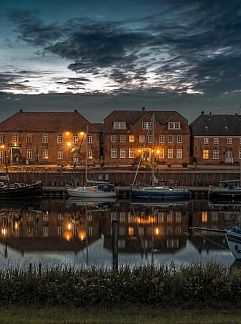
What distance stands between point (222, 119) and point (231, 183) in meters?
29.8

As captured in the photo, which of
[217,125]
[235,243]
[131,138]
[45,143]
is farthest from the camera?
[217,125]

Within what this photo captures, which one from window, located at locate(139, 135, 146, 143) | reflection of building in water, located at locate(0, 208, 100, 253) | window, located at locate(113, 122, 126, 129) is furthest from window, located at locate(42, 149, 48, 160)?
reflection of building in water, located at locate(0, 208, 100, 253)

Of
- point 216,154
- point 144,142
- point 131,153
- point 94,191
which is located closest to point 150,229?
point 94,191

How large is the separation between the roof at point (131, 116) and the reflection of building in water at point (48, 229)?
4013 centimetres

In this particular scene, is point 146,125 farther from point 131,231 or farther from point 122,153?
point 131,231

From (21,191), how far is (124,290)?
5089 cm

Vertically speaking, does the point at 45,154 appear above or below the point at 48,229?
above

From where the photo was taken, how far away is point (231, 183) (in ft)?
220

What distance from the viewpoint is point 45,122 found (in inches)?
3693

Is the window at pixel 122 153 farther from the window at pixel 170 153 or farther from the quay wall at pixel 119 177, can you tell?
the quay wall at pixel 119 177

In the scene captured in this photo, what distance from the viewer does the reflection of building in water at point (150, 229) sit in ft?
108

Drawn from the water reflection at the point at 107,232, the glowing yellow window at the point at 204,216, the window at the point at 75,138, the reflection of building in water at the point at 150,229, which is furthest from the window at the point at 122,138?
the glowing yellow window at the point at 204,216

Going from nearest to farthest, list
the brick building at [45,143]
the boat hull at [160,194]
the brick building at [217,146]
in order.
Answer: the boat hull at [160,194]
the brick building at [217,146]
the brick building at [45,143]

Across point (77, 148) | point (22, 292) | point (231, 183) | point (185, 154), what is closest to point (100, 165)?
point (77, 148)
